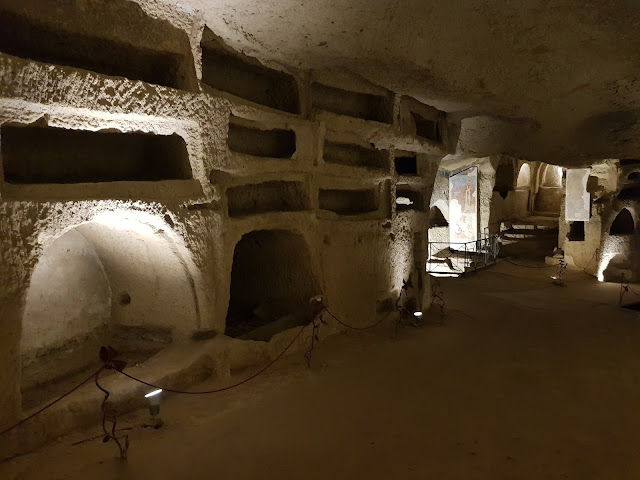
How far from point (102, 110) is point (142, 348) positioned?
2.75m

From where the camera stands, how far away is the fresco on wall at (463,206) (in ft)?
49.3

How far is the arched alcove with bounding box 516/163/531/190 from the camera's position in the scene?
66.2 feet

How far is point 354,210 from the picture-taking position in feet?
24.3

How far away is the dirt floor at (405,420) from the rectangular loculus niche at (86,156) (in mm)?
2291

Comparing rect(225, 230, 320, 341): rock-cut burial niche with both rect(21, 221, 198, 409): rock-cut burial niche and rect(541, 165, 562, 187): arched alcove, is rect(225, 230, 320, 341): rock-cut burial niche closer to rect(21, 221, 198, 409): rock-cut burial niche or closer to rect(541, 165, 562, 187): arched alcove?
rect(21, 221, 198, 409): rock-cut burial niche

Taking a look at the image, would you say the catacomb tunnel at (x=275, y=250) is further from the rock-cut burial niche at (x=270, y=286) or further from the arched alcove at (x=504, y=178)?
the arched alcove at (x=504, y=178)

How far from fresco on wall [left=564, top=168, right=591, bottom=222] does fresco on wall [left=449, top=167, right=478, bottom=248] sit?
2.67 meters

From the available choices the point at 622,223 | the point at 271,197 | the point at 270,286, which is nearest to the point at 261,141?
the point at 271,197

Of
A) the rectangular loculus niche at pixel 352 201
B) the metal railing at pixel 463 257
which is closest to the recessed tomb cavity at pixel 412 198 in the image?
the rectangular loculus niche at pixel 352 201

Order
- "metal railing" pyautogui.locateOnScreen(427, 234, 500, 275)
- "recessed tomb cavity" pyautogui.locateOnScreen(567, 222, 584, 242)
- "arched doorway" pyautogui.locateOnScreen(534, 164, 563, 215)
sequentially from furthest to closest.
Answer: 1. "arched doorway" pyautogui.locateOnScreen(534, 164, 563, 215)
2. "metal railing" pyautogui.locateOnScreen(427, 234, 500, 275)
3. "recessed tomb cavity" pyautogui.locateOnScreen(567, 222, 584, 242)

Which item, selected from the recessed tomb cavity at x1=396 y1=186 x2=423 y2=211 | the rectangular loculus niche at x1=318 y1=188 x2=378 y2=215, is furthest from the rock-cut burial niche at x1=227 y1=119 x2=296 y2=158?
the recessed tomb cavity at x1=396 y1=186 x2=423 y2=211

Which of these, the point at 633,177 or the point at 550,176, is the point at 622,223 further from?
the point at 550,176

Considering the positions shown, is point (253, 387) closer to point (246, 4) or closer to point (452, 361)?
point (452, 361)

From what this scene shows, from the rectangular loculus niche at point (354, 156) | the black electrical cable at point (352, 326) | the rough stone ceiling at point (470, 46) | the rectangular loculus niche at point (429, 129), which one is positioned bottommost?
the black electrical cable at point (352, 326)
